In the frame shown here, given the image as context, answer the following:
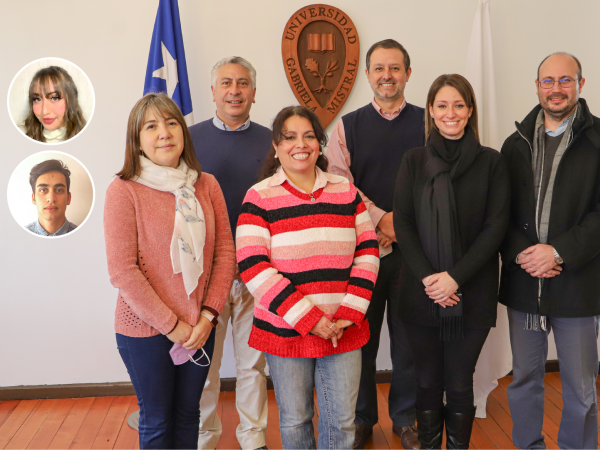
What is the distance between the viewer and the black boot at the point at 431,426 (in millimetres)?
2141

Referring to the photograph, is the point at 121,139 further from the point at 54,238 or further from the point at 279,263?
the point at 279,263

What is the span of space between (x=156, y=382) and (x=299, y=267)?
64 centimetres

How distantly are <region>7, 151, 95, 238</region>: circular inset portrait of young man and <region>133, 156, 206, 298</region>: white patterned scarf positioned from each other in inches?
58.7

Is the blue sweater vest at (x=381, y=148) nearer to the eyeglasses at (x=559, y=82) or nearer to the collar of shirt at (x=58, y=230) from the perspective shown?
the eyeglasses at (x=559, y=82)

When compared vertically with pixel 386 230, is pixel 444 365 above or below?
below

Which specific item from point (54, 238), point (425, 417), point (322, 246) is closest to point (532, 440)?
point (425, 417)

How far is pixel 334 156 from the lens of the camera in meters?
2.51

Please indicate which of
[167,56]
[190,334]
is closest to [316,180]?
[190,334]

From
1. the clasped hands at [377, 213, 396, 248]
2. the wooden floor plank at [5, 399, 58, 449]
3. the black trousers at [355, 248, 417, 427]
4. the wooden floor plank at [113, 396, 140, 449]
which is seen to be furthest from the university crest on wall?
the wooden floor plank at [5, 399, 58, 449]

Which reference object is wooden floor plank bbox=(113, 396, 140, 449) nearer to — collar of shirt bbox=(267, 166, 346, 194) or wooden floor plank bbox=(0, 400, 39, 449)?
wooden floor plank bbox=(0, 400, 39, 449)

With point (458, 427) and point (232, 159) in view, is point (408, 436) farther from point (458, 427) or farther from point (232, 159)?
point (232, 159)

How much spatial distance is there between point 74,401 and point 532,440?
102 inches

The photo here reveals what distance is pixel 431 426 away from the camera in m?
2.15

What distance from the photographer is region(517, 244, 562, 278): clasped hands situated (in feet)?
6.72
